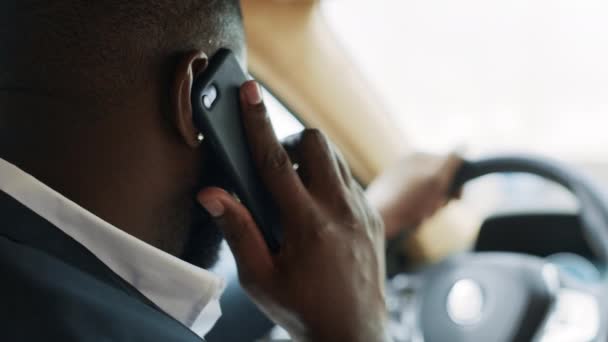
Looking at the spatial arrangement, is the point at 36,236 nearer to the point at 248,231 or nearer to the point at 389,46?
the point at 248,231

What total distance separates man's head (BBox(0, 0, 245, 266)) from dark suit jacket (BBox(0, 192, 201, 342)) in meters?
0.06

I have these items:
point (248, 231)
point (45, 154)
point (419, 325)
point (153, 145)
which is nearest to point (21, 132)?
point (45, 154)

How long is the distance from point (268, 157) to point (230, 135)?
61mm

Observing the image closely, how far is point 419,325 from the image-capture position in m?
1.39

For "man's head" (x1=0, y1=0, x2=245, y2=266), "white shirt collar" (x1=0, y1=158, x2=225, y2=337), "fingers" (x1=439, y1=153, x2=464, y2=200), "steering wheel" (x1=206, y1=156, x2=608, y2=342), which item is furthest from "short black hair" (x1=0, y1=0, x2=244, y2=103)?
"fingers" (x1=439, y1=153, x2=464, y2=200)

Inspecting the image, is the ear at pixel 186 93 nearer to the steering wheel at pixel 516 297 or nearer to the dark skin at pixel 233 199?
the dark skin at pixel 233 199

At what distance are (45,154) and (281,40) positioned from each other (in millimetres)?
962

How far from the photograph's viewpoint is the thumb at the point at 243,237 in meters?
0.95

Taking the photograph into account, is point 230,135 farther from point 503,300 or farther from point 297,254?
point 503,300

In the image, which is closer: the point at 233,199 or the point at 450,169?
the point at 233,199

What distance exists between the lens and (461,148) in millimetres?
1528

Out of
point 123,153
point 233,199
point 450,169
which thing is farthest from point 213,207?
point 450,169

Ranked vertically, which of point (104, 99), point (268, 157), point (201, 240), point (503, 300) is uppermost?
point (104, 99)

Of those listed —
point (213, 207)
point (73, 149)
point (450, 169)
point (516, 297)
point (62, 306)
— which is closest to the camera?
point (62, 306)
